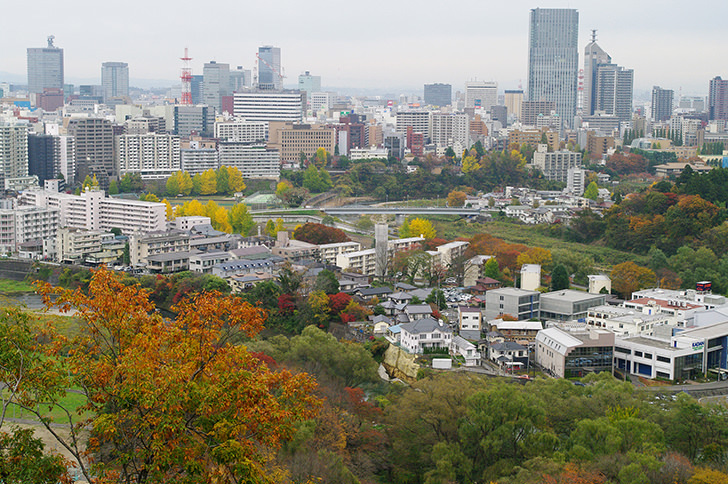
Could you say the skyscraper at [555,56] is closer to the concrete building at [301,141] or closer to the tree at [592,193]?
the concrete building at [301,141]

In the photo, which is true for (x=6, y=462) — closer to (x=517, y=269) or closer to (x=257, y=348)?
(x=257, y=348)

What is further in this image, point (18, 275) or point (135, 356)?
point (18, 275)

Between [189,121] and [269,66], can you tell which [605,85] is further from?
[189,121]

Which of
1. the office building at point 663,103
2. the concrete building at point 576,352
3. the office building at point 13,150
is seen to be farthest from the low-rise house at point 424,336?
the office building at point 663,103

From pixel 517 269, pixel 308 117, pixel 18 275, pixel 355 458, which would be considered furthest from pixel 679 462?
pixel 308 117

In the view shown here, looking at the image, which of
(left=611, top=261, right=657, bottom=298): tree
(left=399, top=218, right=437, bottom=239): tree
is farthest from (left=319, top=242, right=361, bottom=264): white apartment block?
(left=611, top=261, right=657, bottom=298): tree

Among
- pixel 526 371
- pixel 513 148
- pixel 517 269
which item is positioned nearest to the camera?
pixel 526 371

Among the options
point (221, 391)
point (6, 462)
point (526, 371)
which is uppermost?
point (221, 391)

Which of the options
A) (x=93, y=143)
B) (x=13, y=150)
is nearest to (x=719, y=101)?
(x=93, y=143)

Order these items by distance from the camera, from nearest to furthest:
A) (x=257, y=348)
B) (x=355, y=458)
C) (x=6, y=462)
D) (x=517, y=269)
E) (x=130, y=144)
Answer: (x=6, y=462), (x=355, y=458), (x=257, y=348), (x=517, y=269), (x=130, y=144)
